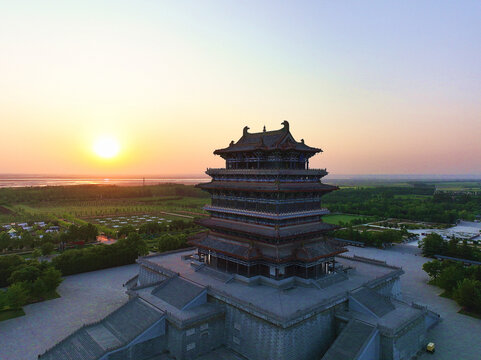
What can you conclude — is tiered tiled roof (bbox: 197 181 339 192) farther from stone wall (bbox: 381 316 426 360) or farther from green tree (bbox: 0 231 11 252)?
green tree (bbox: 0 231 11 252)

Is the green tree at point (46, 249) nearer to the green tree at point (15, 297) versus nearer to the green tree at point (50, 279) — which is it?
the green tree at point (50, 279)

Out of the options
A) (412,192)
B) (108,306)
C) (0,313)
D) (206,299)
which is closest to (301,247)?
(206,299)

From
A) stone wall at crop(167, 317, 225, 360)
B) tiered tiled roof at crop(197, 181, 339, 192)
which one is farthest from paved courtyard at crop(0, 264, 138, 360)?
Result: tiered tiled roof at crop(197, 181, 339, 192)

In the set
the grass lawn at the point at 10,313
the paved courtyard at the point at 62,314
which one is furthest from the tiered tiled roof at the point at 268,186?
the grass lawn at the point at 10,313

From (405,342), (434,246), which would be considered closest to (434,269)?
(434,246)

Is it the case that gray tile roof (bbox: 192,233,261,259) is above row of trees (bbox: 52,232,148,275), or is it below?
above

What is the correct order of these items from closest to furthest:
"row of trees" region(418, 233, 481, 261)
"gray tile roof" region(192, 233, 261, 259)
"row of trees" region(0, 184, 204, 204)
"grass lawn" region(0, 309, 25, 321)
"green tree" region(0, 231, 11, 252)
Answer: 1. "gray tile roof" region(192, 233, 261, 259)
2. "grass lawn" region(0, 309, 25, 321)
3. "row of trees" region(418, 233, 481, 261)
4. "green tree" region(0, 231, 11, 252)
5. "row of trees" region(0, 184, 204, 204)

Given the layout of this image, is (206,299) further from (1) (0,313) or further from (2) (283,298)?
(1) (0,313)
